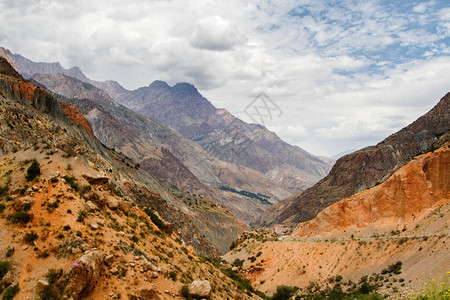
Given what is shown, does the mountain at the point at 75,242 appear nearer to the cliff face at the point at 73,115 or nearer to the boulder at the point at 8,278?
the boulder at the point at 8,278

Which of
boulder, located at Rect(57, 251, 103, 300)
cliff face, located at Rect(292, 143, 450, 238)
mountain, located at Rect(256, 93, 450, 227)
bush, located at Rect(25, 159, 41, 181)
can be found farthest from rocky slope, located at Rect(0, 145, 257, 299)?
mountain, located at Rect(256, 93, 450, 227)

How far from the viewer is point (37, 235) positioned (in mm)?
13664

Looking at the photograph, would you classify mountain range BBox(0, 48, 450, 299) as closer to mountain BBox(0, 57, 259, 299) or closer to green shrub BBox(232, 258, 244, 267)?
mountain BBox(0, 57, 259, 299)

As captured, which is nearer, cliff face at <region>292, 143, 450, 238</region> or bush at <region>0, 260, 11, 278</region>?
bush at <region>0, 260, 11, 278</region>

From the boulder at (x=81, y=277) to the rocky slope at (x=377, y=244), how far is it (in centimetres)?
2176

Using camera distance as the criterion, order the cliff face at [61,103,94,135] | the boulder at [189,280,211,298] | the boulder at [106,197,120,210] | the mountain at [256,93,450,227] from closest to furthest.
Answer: the boulder at [189,280,211,298] → the boulder at [106,197,120,210] → the cliff face at [61,103,94,135] → the mountain at [256,93,450,227]

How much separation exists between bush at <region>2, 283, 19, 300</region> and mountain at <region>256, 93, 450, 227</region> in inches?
4204

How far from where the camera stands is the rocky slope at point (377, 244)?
95.3 ft

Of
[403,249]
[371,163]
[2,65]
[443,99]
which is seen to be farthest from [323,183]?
[2,65]

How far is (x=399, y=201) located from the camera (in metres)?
43.2

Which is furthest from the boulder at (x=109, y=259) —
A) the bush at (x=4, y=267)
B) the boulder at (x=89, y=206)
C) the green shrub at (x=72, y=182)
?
the green shrub at (x=72, y=182)

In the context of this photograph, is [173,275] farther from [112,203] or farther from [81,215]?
[112,203]

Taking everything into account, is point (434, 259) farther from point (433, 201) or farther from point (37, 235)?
point (37, 235)

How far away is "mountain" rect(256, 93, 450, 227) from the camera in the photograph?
108 meters
